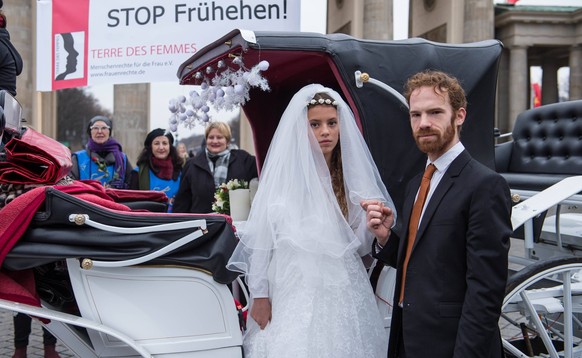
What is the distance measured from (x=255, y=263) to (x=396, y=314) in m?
0.73

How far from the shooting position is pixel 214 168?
557 centimetres

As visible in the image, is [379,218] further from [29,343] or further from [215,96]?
[29,343]

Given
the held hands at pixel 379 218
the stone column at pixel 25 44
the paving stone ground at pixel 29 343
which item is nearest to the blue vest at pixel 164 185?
the paving stone ground at pixel 29 343

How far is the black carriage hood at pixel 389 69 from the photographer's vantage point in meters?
3.03

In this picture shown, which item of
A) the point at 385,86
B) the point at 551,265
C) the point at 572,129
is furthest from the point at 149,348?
the point at 572,129

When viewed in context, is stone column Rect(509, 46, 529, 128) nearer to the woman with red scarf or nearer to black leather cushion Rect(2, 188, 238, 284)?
the woman with red scarf

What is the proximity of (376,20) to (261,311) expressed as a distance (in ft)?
74.3

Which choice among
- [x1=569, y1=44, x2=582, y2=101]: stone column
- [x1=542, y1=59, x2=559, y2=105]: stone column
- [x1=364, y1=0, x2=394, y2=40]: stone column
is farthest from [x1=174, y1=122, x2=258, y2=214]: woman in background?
[x1=542, y1=59, x2=559, y2=105]: stone column

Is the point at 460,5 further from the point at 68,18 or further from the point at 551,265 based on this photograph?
the point at 551,265

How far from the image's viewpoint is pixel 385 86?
3088mm

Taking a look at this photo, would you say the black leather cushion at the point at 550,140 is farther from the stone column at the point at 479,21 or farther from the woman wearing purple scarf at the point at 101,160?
the stone column at the point at 479,21

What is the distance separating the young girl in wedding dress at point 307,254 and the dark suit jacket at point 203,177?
2.61m

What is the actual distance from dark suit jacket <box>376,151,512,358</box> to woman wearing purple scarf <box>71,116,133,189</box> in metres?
4.07

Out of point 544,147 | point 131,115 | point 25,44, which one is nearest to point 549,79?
point 131,115
